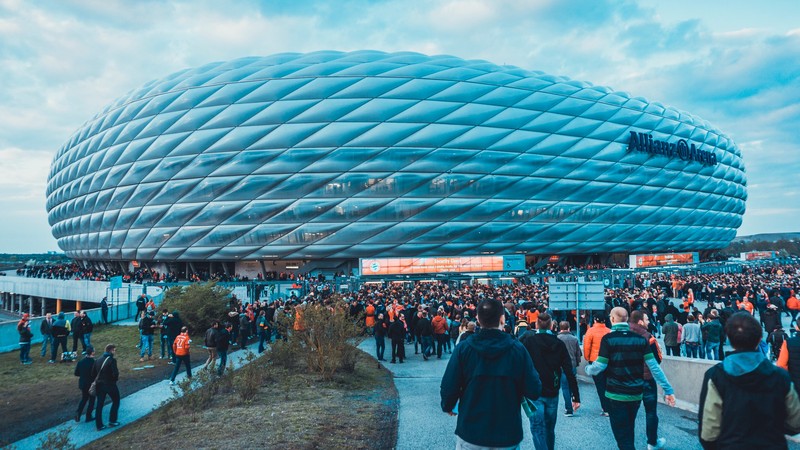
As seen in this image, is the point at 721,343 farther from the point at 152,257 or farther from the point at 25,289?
the point at 25,289

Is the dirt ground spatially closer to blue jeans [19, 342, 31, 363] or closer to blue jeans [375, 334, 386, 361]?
blue jeans [19, 342, 31, 363]

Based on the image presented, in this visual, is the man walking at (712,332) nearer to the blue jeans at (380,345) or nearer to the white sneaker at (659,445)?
the white sneaker at (659,445)

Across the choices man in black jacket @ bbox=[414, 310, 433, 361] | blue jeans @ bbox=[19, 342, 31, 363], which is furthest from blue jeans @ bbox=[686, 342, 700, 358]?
blue jeans @ bbox=[19, 342, 31, 363]

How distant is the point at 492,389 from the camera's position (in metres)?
3.30

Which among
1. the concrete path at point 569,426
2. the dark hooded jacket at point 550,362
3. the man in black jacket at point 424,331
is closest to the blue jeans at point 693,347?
Answer: the concrete path at point 569,426

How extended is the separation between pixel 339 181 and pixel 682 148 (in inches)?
1629

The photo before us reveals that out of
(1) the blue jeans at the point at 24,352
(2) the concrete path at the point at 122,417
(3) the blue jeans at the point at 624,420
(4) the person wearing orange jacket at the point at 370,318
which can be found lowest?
(2) the concrete path at the point at 122,417

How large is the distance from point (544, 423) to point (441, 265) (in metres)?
36.6

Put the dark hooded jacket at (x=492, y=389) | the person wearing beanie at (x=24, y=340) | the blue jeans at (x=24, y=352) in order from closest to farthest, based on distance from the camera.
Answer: the dark hooded jacket at (x=492, y=389)
the person wearing beanie at (x=24, y=340)
the blue jeans at (x=24, y=352)

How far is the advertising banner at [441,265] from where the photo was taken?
38781 mm

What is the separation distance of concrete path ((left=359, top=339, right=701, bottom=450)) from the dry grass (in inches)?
10.5

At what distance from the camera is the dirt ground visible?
9.11 m

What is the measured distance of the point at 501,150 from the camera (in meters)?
44.5

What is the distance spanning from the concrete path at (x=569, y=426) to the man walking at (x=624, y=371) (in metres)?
1.38
